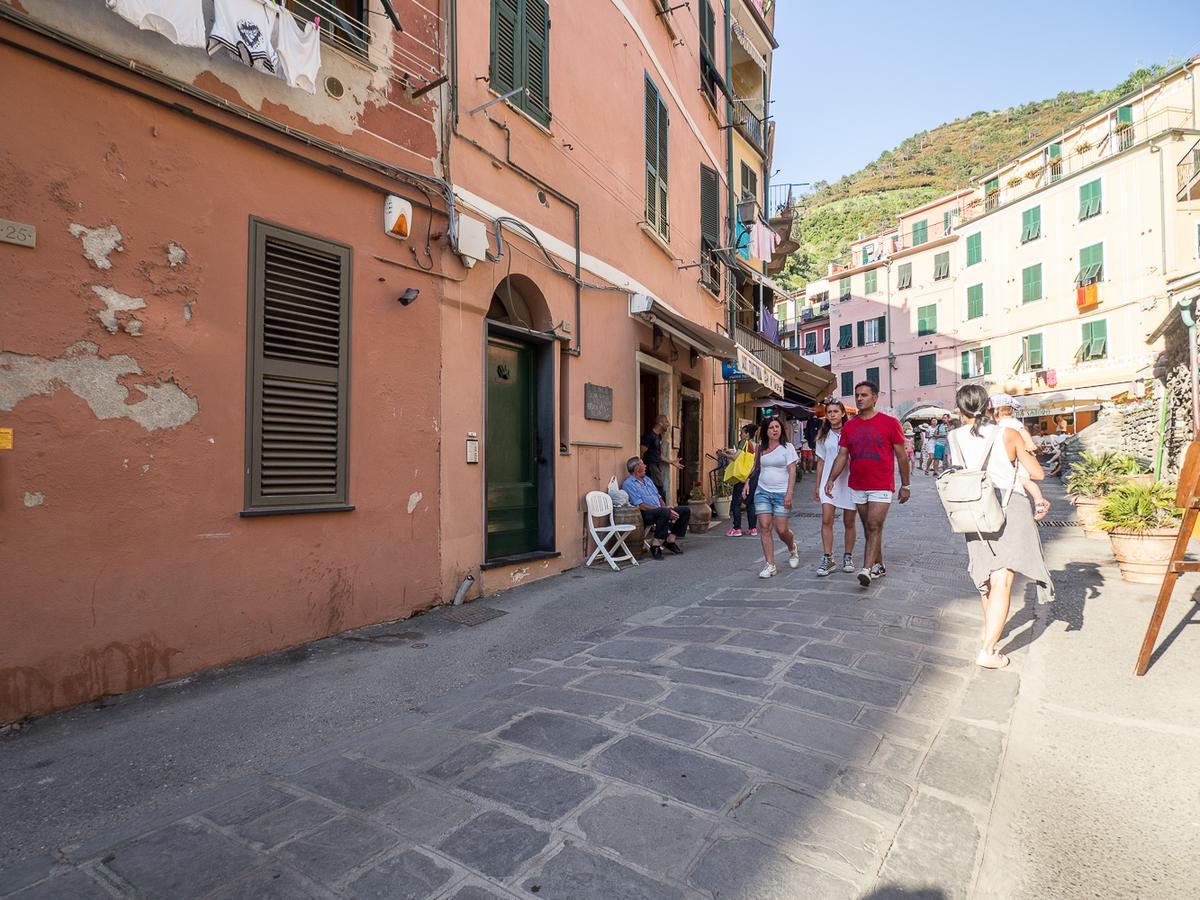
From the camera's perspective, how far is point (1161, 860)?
2121 millimetres

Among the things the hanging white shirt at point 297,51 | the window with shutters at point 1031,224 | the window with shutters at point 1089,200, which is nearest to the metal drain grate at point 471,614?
the hanging white shirt at point 297,51

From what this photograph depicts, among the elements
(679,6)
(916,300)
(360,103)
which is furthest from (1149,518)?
(916,300)

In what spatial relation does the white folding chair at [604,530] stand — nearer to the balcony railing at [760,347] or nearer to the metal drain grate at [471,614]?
the metal drain grate at [471,614]

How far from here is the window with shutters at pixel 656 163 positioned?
32.7 feet

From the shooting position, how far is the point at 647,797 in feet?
7.97

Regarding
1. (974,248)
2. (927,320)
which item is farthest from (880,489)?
(927,320)

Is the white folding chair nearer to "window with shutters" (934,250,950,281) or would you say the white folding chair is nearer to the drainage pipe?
the drainage pipe

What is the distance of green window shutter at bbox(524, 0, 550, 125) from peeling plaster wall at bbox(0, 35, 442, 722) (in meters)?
3.01

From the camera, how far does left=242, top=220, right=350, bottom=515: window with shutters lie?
4.41 meters

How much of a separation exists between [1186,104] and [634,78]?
2442cm

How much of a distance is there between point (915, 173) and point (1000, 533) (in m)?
75.5

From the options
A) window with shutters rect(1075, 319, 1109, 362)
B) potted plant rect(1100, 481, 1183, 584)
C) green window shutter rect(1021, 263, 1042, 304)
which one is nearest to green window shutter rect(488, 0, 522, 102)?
potted plant rect(1100, 481, 1183, 584)

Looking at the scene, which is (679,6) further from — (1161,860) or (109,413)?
(1161,860)

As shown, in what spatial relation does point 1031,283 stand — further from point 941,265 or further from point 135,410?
point 135,410
